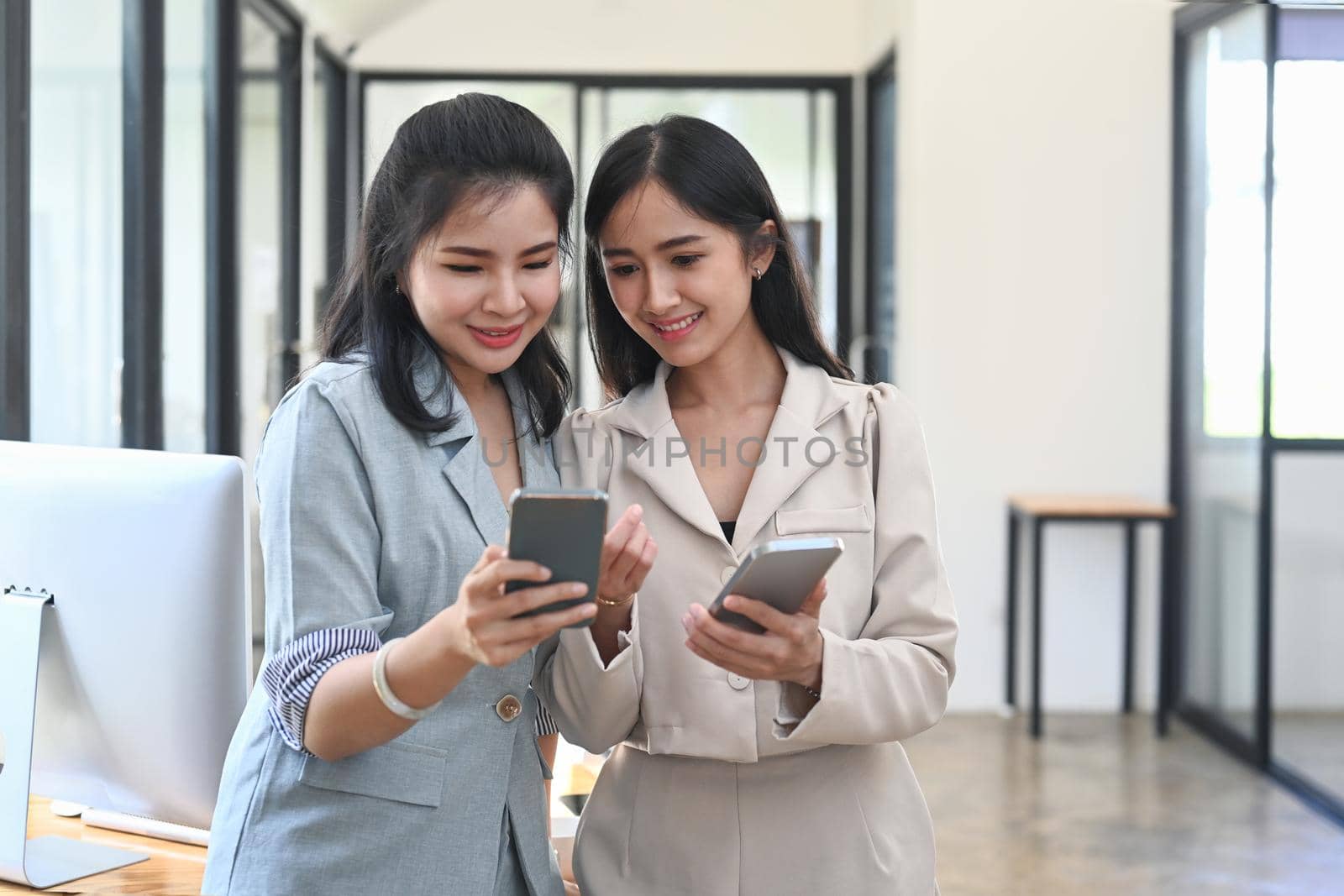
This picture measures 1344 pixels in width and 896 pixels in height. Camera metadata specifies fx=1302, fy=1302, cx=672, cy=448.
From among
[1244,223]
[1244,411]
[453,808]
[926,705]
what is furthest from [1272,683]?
[453,808]

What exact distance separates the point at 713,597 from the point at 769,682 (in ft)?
0.35

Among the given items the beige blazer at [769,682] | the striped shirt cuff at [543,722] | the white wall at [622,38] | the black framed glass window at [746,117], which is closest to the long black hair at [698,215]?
the beige blazer at [769,682]

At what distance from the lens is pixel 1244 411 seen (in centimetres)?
460

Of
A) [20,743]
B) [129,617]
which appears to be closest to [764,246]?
[129,617]

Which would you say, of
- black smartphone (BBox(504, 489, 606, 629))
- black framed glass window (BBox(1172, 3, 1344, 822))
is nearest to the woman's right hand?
black smartphone (BBox(504, 489, 606, 629))

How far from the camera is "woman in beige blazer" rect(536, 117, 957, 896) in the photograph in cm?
132

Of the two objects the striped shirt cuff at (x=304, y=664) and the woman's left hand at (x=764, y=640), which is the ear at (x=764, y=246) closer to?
the woman's left hand at (x=764, y=640)

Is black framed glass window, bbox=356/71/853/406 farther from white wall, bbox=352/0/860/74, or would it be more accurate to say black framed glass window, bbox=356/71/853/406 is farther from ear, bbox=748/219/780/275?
ear, bbox=748/219/780/275

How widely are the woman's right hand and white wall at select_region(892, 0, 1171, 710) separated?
4400 mm

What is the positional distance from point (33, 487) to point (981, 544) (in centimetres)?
436

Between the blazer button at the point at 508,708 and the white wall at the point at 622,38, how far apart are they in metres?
5.69

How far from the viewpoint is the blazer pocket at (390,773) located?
47.8 inches

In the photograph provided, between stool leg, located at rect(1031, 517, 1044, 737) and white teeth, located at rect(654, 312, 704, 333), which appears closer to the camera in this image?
white teeth, located at rect(654, 312, 704, 333)

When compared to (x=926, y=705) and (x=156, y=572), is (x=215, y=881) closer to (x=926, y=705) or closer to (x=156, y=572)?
(x=156, y=572)
